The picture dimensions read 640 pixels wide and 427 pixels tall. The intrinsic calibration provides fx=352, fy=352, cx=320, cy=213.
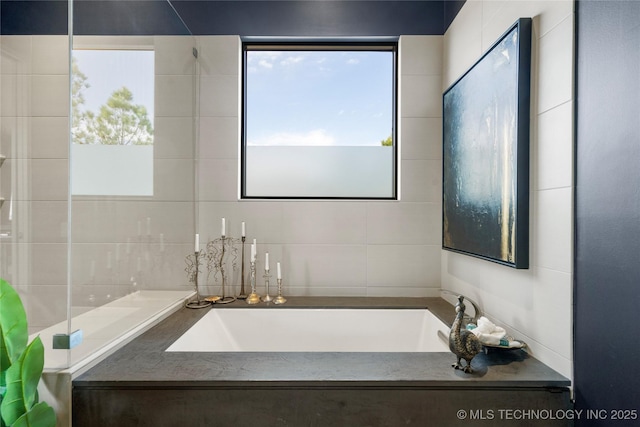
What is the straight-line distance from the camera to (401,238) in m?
2.07

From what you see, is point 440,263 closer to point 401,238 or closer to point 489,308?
point 401,238

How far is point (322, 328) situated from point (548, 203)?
1.23 m

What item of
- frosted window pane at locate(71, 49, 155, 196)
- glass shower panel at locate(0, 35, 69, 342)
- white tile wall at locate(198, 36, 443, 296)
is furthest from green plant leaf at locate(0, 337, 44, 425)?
white tile wall at locate(198, 36, 443, 296)

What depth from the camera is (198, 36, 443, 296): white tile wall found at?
206cm

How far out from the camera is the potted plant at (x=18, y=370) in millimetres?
972

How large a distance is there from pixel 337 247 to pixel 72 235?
1284mm

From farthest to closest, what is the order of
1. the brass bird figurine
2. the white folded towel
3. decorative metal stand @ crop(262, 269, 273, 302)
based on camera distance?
decorative metal stand @ crop(262, 269, 273, 302) < the white folded towel < the brass bird figurine

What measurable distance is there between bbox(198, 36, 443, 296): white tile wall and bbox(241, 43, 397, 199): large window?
0.38 ft

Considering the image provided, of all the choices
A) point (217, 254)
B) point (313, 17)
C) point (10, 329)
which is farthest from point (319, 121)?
point (10, 329)

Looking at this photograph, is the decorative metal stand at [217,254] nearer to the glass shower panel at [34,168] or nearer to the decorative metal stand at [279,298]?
the decorative metal stand at [279,298]

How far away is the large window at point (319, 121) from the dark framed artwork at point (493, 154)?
0.47 meters

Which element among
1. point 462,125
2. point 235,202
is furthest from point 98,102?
point 462,125

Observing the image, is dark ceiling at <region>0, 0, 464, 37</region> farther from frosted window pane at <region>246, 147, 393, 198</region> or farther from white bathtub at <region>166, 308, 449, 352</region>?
white bathtub at <region>166, 308, 449, 352</region>

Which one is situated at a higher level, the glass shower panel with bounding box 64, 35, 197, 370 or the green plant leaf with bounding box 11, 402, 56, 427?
the glass shower panel with bounding box 64, 35, 197, 370
